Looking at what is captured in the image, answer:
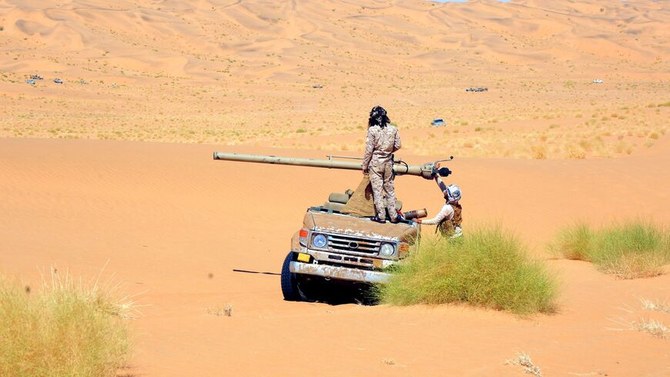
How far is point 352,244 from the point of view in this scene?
10977 mm

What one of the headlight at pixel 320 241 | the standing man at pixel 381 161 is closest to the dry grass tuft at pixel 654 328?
the standing man at pixel 381 161

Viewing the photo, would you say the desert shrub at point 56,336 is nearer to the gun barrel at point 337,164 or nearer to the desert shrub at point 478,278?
the desert shrub at point 478,278

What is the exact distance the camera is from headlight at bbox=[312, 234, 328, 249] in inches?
435

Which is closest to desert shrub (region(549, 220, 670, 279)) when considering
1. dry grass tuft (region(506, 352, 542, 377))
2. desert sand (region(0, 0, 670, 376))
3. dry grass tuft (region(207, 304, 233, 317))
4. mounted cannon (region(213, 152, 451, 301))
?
desert sand (region(0, 0, 670, 376))

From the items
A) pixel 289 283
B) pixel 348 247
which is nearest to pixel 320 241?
pixel 348 247

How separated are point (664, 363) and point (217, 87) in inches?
3021

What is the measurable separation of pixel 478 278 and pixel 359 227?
1651mm

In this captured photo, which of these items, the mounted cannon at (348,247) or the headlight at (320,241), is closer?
the mounted cannon at (348,247)

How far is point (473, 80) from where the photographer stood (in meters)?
93.3

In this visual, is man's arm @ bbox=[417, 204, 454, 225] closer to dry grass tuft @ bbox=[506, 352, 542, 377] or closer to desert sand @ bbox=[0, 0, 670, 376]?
desert sand @ bbox=[0, 0, 670, 376]

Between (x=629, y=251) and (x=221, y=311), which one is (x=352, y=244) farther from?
(x=629, y=251)

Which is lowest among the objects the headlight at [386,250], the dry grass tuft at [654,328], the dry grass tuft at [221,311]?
the dry grass tuft at [221,311]

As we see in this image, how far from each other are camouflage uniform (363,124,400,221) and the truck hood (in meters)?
0.23

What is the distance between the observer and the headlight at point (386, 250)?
10891 mm
